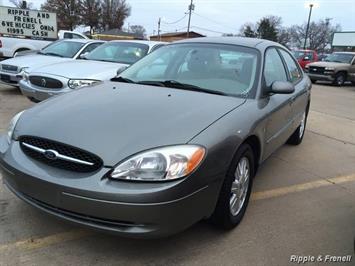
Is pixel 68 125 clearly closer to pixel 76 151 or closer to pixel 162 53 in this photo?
pixel 76 151

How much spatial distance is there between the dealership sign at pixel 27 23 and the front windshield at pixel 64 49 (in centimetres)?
566

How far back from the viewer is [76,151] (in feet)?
8.36

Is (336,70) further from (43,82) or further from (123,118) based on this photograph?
(123,118)

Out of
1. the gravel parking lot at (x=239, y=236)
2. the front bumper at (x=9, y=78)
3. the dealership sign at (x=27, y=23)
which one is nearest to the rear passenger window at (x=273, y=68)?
the gravel parking lot at (x=239, y=236)

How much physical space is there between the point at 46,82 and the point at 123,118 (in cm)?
404

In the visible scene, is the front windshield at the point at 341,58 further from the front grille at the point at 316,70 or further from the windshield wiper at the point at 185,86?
the windshield wiper at the point at 185,86

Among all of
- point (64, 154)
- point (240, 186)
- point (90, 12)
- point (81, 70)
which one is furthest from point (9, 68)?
point (90, 12)

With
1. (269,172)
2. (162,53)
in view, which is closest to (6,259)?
(162,53)

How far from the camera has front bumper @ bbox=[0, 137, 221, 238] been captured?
2.37m

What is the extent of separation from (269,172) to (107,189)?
2.77 m

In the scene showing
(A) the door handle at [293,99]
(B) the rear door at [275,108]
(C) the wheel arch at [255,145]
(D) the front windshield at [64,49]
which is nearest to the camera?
(C) the wheel arch at [255,145]


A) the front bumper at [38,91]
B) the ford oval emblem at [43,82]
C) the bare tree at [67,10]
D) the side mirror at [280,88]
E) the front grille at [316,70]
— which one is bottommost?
the front grille at [316,70]

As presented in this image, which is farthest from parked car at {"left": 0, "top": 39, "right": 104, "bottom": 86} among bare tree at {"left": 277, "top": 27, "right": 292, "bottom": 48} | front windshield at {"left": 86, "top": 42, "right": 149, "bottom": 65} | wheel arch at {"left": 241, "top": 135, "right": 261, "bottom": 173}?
bare tree at {"left": 277, "top": 27, "right": 292, "bottom": 48}

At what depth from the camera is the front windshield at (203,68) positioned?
11.9 ft
